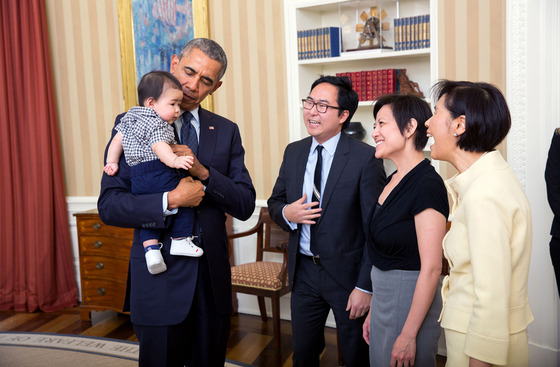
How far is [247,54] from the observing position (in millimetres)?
4496

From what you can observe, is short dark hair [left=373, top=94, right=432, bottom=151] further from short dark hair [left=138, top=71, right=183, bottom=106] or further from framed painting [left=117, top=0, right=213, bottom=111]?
framed painting [left=117, top=0, right=213, bottom=111]

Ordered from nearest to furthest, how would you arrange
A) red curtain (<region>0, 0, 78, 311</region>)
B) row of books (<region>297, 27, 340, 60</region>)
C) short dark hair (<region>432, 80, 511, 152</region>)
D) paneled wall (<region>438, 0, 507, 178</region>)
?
short dark hair (<region>432, 80, 511, 152</region>)
paneled wall (<region>438, 0, 507, 178</region>)
row of books (<region>297, 27, 340, 60</region>)
red curtain (<region>0, 0, 78, 311</region>)

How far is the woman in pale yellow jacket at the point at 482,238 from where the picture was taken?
1.46 m

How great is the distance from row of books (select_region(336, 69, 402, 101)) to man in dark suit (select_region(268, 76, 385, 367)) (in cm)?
138

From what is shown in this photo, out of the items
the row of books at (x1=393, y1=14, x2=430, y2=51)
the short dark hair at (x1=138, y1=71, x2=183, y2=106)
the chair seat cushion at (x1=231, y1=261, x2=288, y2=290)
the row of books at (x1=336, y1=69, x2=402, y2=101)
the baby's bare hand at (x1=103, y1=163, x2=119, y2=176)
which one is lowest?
the chair seat cushion at (x1=231, y1=261, x2=288, y2=290)

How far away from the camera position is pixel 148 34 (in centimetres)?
489

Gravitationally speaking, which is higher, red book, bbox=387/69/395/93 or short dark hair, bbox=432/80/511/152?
red book, bbox=387/69/395/93

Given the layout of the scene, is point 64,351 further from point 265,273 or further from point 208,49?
point 208,49

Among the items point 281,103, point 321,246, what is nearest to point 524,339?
point 321,246

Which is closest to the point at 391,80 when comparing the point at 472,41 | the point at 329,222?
the point at 472,41

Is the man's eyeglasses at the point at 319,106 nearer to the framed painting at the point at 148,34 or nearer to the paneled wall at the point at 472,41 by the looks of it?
the paneled wall at the point at 472,41

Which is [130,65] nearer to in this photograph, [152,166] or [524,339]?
[152,166]

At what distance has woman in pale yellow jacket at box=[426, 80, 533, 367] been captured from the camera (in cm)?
146

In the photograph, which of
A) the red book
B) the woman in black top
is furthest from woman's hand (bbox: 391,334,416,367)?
the red book
